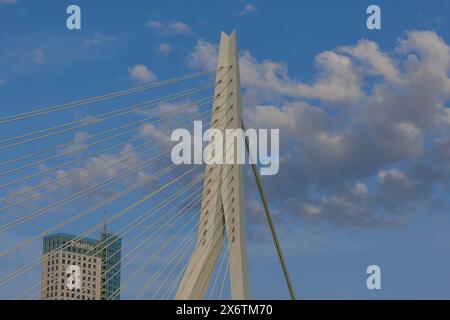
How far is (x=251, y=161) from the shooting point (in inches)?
747

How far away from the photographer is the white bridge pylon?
17.0 metres

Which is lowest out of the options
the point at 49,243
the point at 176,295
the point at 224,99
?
the point at 176,295

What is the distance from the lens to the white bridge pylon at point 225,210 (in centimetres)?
1703

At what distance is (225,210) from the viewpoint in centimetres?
1752

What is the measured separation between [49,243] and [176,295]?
263 feet
